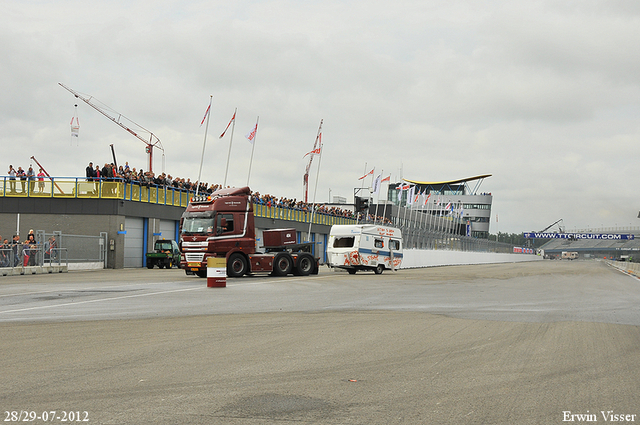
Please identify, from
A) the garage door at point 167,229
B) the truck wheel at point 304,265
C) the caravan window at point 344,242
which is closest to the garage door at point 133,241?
the garage door at point 167,229

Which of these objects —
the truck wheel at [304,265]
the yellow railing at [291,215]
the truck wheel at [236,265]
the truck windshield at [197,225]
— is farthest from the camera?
the yellow railing at [291,215]

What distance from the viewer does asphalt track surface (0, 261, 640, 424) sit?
5.61 m

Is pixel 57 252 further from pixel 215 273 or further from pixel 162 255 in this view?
pixel 215 273

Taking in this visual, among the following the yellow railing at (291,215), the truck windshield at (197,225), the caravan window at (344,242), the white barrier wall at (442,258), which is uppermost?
the yellow railing at (291,215)

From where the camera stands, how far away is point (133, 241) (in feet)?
139

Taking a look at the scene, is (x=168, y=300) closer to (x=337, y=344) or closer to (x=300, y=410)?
(x=337, y=344)

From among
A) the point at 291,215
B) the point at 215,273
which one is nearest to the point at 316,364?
the point at 215,273

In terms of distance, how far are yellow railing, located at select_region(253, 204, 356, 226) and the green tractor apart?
324 inches

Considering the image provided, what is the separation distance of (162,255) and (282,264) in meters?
13.6

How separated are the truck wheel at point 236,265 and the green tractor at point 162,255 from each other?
14.2m

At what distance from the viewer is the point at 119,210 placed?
132 ft

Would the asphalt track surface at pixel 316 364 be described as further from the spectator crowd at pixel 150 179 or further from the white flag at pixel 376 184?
the white flag at pixel 376 184

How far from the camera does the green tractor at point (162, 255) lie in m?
41.7

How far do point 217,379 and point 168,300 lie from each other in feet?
32.8
